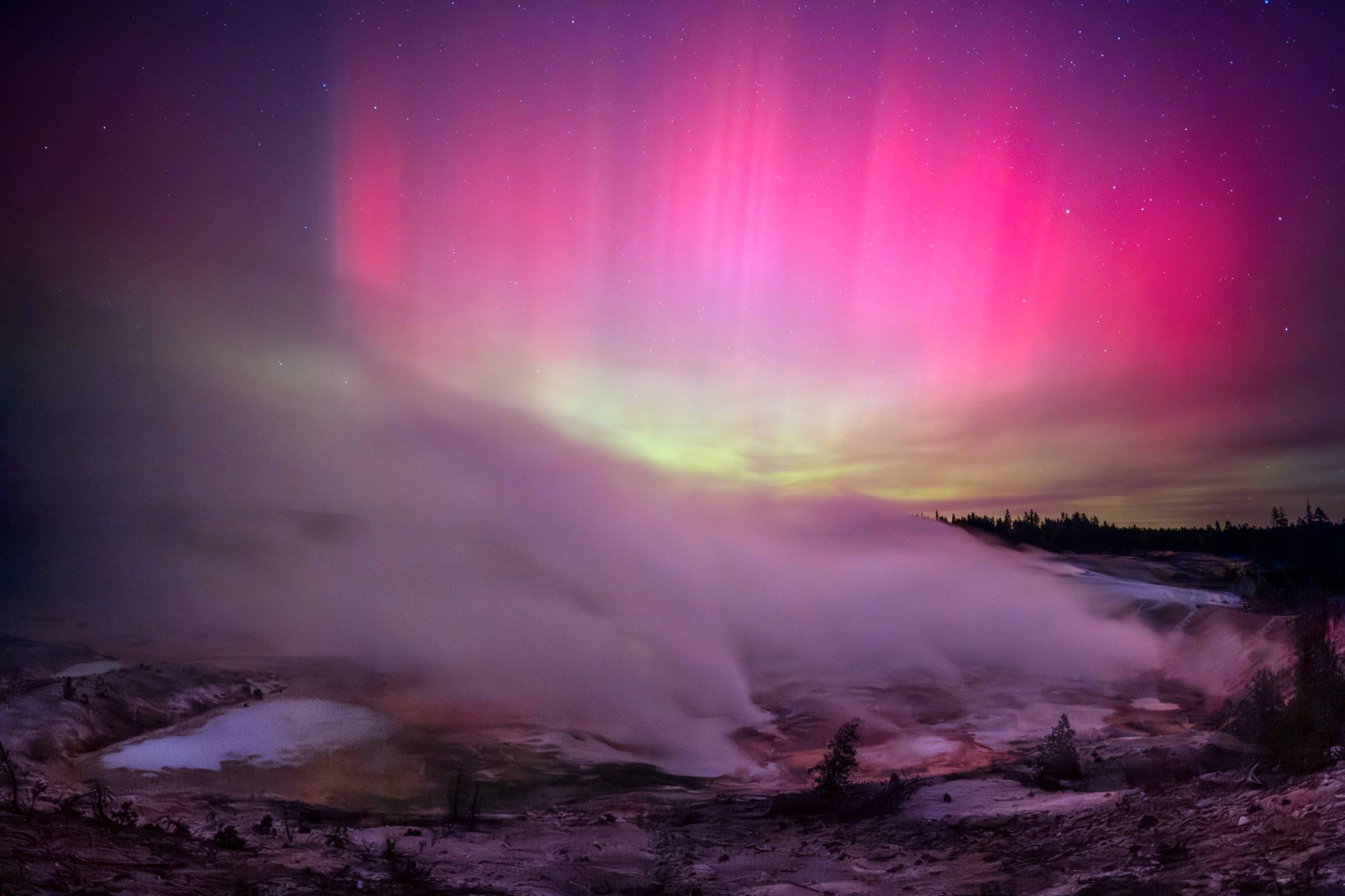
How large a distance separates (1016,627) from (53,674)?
47.6 metres

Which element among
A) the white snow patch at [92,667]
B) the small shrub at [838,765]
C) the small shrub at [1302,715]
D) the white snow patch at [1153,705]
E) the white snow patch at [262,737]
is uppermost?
the small shrub at [1302,715]

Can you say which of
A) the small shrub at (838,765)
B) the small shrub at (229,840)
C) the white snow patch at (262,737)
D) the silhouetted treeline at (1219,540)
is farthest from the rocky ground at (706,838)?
the silhouetted treeline at (1219,540)

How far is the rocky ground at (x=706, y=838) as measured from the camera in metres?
9.15

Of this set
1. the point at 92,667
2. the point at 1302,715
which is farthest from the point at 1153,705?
the point at 92,667

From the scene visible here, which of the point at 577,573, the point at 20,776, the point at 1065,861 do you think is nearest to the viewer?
the point at 1065,861

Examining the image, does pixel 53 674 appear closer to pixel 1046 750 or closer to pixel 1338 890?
pixel 1046 750

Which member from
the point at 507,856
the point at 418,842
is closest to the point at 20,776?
the point at 418,842

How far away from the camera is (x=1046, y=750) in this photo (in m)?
15.6

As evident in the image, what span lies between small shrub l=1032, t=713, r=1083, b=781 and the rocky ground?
357 millimetres

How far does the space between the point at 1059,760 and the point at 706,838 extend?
8.07 meters

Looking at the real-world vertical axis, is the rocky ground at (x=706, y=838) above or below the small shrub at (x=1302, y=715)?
below

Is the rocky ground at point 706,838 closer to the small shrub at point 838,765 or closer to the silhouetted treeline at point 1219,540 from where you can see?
the small shrub at point 838,765

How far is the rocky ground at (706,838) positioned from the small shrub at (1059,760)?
1.17 feet

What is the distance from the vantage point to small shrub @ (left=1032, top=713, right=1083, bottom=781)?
14734 mm
